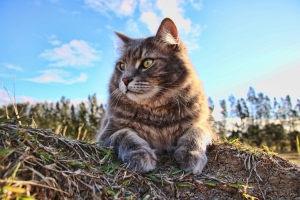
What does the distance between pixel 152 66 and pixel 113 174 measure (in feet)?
5.17

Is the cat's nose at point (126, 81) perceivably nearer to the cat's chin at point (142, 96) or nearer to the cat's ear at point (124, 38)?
the cat's chin at point (142, 96)

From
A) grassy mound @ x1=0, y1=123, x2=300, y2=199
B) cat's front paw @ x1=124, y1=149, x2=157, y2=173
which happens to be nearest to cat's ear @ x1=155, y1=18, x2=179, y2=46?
grassy mound @ x1=0, y1=123, x2=300, y2=199

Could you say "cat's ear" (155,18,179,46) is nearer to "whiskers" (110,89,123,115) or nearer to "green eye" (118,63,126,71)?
"green eye" (118,63,126,71)

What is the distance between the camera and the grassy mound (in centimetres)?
144

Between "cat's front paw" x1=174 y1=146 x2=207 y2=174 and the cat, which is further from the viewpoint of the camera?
the cat

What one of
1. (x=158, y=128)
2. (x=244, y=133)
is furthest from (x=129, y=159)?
(x=244, y=133)

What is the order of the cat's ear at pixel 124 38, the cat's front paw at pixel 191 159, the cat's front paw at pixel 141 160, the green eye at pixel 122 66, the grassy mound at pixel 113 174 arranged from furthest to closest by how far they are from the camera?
1. the cat's ear at pixel 124 38
2. the green eye at pixel 122 66
3. the cat's front paw at pixel 191 159
4. the cat's front paw at pixel 141 160
5. the grassy mound at pixel 113 174

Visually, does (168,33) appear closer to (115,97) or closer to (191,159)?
(115,97)

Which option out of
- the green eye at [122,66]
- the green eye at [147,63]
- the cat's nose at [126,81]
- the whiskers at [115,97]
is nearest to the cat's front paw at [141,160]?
the cat's nose at [126,81]

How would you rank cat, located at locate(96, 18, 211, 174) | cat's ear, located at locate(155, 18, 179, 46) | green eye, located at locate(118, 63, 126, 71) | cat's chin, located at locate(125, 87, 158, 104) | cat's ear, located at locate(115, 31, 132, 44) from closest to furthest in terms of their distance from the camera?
cat, located at locate(96, 18, 211, 174) → cat's chin, located at locate(125, 87, 158, 104) → cat's ear, located at locate(155, 18, 179, 46) → green eye, located at locate(118, 63, 126, 71) → cat's ear, located at locate(115, 31, 132, 44)

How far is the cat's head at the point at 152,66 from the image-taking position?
9.87 ft

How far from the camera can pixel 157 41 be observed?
3471 millimetres

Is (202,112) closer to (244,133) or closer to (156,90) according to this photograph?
(156,90)

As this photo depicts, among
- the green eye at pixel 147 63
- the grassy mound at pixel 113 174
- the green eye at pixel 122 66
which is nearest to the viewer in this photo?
the grassy mound at pixel 113 174
